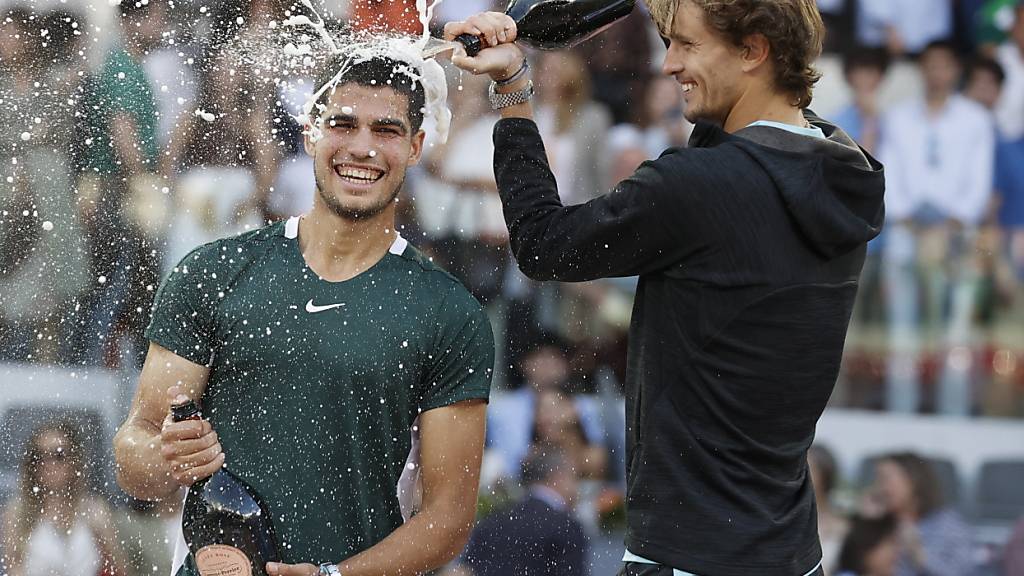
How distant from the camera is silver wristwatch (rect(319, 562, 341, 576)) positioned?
294 centimetres

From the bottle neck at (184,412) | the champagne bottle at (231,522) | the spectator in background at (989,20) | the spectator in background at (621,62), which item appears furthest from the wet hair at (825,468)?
the bottle neck at (184,412)

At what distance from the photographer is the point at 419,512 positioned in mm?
3100

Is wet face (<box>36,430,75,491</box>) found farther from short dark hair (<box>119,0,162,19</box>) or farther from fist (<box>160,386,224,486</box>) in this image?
fist (<box>160,386,224,486</box>)

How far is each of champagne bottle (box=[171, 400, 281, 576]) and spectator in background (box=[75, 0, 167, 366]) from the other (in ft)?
5.37

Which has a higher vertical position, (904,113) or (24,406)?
(904,113)

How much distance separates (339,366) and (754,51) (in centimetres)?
108

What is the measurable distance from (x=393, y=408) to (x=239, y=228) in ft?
5.98

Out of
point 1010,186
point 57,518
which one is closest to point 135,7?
point 57,518

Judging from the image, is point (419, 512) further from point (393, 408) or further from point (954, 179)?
point (954, 179)

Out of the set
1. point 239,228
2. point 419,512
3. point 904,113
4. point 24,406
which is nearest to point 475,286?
point 239,228

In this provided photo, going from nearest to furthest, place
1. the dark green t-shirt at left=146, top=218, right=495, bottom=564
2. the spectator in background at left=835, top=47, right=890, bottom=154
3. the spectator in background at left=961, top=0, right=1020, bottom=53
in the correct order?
the dark green t-shirt at left=146, top=218, right=495, bottom=564, the spectator in background at left=835, top=47, right=890, bottom=154, the spectator in background at left=961, top=0, right=1020, bottom=53

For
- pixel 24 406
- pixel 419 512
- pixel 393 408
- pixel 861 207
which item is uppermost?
pixel 861 207

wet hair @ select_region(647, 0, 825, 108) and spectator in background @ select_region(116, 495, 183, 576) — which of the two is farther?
spectator in background @ select_region(116, 495, 183, 576)

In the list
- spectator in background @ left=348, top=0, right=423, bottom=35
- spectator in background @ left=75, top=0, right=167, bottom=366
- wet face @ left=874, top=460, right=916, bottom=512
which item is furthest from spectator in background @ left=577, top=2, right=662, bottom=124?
wet face @ left=874, top=460, right=916, bottom=512
